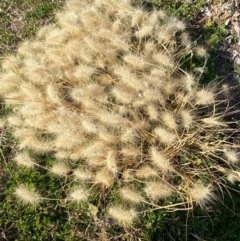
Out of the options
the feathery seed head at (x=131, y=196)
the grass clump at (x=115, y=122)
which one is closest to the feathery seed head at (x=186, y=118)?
the grass clump at (x=115, y=122)

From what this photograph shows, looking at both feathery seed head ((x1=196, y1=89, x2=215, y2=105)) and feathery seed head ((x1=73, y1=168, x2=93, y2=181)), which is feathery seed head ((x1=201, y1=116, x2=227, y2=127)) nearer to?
feathery seed head ((x1=196, y1=89, x2=215, y2=105))

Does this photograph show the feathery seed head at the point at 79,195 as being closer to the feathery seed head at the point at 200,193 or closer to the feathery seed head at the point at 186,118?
the feathery seed head at the point at 200,193

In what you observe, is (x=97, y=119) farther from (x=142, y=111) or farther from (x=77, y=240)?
(x=77, y=240)

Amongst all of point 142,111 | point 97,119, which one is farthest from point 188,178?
point 97,119

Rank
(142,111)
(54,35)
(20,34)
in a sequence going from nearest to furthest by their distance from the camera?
(142,111), (54,35), (20,34)

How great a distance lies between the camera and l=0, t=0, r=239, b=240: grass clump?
2549 millimetres

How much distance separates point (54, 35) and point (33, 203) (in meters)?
1.26

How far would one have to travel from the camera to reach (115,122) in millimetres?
2506

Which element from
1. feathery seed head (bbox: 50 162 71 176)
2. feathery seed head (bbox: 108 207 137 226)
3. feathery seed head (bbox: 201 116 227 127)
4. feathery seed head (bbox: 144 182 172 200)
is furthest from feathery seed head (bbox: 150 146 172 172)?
feathery seed head (bbox: 50 162 71 176)

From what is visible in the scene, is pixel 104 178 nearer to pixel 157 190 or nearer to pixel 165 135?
pixel 157 190

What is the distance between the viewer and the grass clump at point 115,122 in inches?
100

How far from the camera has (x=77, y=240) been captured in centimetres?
254

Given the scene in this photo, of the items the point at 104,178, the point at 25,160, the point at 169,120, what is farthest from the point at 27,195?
the point at 169,120

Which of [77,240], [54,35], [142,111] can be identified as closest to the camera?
[77,240]
